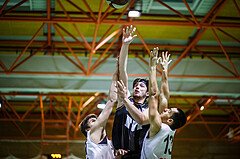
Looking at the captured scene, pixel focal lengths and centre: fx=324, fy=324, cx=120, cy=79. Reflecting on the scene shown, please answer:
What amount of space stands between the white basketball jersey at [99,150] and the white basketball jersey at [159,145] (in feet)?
2.90

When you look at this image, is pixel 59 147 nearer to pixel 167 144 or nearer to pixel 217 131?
pixel 217 131

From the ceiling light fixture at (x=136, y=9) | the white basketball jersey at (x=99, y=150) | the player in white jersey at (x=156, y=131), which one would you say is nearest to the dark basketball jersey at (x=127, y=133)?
the white basketball jersey at (x=99, y=150)

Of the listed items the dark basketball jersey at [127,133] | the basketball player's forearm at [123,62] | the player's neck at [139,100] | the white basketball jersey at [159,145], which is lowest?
the white basketball jersey at [159,145]

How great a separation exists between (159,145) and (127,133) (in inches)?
32.6

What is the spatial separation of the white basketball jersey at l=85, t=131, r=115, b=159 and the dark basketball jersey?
0.61 ft

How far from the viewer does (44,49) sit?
16594mm

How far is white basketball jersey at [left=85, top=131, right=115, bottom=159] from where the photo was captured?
247 inches

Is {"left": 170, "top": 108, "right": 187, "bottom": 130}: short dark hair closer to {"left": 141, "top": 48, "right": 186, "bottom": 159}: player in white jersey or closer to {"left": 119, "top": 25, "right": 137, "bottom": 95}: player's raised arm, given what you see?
{"left": 141, "top": 48, "right": 186, "bottom": 159}: player in white jersey

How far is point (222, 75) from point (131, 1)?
20.1 feet

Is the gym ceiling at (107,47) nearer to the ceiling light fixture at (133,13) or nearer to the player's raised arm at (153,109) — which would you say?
the ceiling light fixture at (133,13)

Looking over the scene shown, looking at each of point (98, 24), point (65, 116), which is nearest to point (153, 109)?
point (98, 24)

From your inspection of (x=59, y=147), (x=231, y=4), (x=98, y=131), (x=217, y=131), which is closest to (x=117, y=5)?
(x=98, y=131)

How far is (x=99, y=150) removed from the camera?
630 centimetres

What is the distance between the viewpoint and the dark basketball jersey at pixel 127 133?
609 cm
